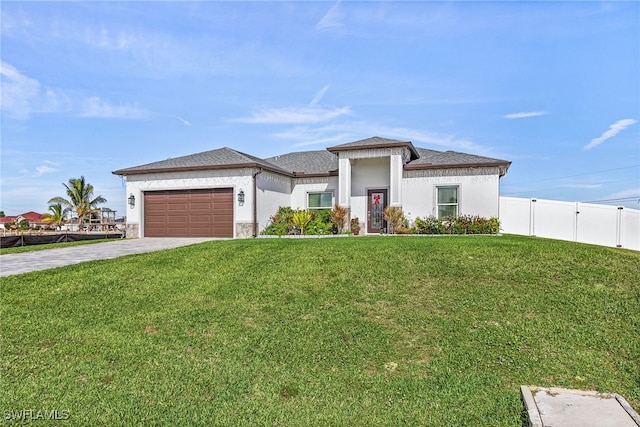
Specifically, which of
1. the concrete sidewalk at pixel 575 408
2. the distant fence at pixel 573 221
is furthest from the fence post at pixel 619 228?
the concrete sidewalk at pixel 575 408

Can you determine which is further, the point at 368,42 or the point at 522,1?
the point at 368,42

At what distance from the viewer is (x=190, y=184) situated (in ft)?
55.4

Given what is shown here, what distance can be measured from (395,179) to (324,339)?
12.4m

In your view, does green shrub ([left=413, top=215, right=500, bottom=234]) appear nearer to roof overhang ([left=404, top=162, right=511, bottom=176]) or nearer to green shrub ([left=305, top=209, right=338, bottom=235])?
roof overhang ([left=404, top=162, right=511, bottom=176])

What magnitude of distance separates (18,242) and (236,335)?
54.1 ft

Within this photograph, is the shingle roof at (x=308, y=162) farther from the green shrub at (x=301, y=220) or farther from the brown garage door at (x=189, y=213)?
the brown garage door at (x=189, y=213)

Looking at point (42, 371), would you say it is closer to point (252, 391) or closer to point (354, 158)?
point (252, 391)

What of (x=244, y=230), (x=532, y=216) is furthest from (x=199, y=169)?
(x=532, y=216)

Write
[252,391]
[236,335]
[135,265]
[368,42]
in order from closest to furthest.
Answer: [252,391], [236,335], [135,265], [368,42]

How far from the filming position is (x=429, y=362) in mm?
4297

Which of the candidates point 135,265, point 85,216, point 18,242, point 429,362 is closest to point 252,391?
point 429,362

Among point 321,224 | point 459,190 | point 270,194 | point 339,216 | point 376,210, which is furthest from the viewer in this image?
point 376,210

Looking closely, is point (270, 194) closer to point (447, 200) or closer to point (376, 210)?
point (376, 210)

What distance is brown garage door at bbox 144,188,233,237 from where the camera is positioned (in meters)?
16.4
